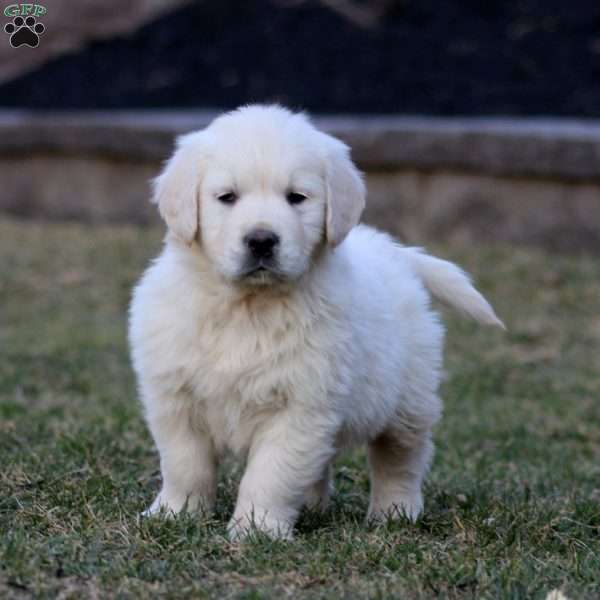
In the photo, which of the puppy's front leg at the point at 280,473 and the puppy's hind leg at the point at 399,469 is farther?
the puppy's hind leg at the point at 399,469

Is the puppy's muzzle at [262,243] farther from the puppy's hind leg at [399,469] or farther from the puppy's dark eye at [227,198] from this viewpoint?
the puppy's hind leg at [399,469]

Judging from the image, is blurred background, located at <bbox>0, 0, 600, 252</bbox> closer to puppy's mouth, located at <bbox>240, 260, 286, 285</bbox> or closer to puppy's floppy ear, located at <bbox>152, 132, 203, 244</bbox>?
puppy's floppy ear, located at <bbox>152, 132, 203, 244</bbox>

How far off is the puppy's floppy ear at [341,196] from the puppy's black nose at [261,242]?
25 centimetres

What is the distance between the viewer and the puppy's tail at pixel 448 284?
4.75 meters

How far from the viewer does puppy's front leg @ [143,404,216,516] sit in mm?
4133

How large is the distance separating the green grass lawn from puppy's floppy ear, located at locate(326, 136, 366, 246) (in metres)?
0.93

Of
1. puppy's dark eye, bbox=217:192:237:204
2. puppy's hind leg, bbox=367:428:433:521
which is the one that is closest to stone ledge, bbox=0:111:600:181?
puppy's hind leg, bbox=367:428:433:521

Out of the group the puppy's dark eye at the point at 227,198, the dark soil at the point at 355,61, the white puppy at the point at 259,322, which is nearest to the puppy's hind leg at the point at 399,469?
the white puppy at the point at 259,322

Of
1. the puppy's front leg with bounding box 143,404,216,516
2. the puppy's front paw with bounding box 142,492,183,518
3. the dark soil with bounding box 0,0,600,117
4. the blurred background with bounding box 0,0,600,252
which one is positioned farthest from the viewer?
the dark soil with bounding box 0,0,600,117

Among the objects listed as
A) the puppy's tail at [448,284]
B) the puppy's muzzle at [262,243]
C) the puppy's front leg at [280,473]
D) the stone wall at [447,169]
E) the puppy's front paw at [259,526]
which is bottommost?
the stone wall at [447,169]

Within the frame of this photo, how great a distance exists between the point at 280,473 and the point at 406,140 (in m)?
7.03

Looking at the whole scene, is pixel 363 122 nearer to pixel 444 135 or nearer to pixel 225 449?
pixel 444 135

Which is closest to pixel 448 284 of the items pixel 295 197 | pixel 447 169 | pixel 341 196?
pixel 341 196

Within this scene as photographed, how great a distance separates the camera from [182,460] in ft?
13.6
